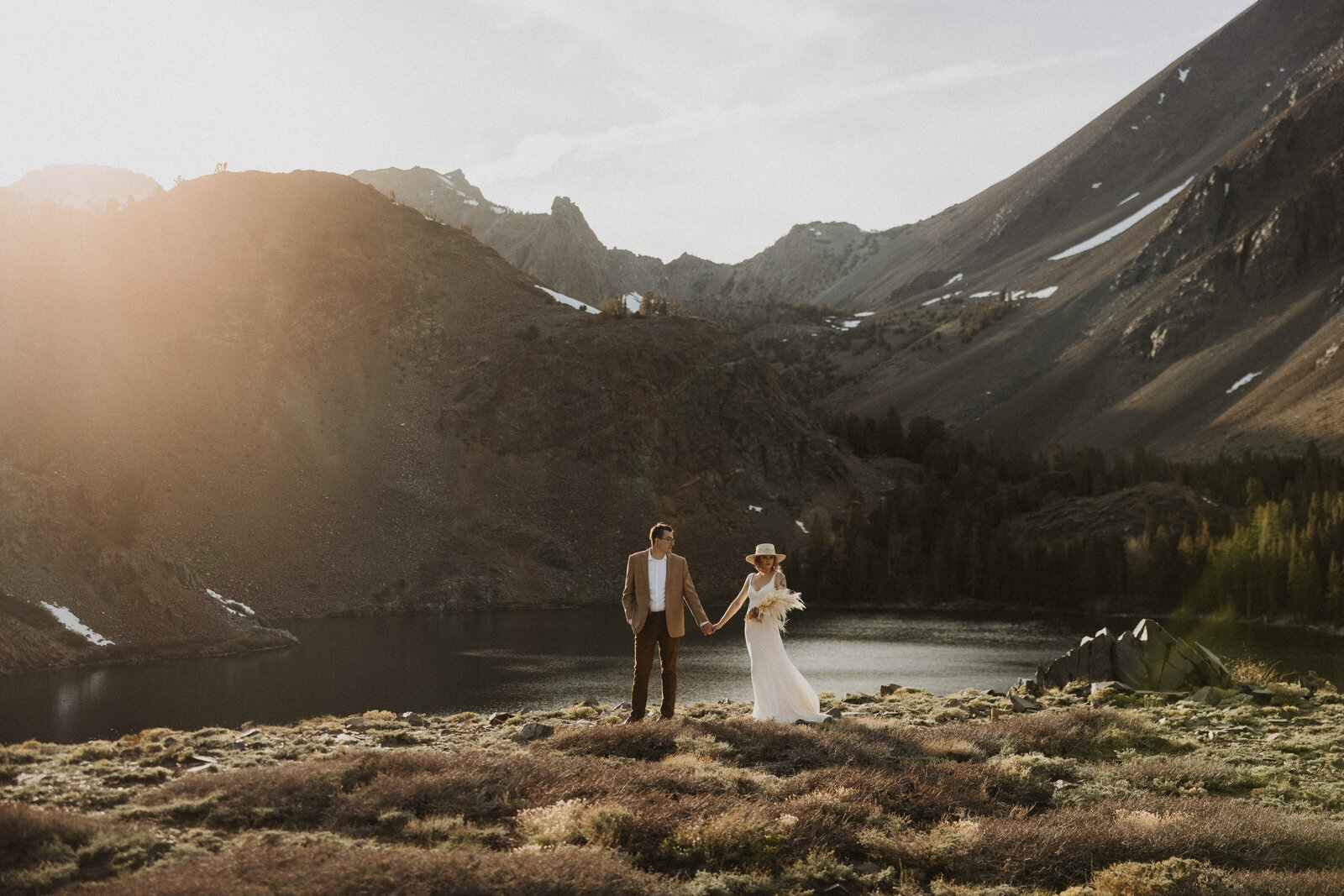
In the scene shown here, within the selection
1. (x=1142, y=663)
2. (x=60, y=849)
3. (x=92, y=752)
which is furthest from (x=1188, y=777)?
(x=92, y=752)

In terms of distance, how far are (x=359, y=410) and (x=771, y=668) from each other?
92.3 m

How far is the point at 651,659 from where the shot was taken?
1566 cm

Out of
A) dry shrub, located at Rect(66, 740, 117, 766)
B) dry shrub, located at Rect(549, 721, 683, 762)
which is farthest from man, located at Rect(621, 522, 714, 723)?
dry shrub, located at Rect(66, 740, 117, 766)

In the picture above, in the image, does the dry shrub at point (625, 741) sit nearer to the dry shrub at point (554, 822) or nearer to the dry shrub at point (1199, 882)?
the dry shrub at point (554, 822)

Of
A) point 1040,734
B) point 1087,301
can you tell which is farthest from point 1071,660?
point 1087,301

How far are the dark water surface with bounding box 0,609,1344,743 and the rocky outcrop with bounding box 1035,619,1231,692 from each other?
1487 cm

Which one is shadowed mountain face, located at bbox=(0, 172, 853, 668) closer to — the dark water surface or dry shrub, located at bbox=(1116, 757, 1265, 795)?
the dark water surface

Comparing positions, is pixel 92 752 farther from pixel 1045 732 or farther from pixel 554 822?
pixel 1045 732

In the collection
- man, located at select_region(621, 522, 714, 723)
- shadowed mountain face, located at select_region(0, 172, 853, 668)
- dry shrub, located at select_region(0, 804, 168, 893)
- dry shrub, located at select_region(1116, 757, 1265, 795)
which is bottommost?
dry shrub, located at select_region(1116, 757, 1265, 795)

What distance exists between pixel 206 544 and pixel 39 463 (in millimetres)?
12650

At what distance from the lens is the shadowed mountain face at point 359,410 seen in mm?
78750

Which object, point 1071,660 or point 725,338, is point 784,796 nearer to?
point 1071,660

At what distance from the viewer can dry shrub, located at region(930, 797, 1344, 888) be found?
837cm

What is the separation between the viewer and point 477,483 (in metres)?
97.6
